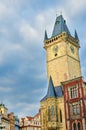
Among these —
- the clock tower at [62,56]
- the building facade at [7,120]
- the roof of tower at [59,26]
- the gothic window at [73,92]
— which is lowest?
the building facade at [7,120]

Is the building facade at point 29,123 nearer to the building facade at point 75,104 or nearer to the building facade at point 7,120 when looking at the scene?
the building facade at point 7,120

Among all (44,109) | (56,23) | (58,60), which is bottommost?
(44,109)

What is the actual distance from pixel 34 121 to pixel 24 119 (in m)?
3.82

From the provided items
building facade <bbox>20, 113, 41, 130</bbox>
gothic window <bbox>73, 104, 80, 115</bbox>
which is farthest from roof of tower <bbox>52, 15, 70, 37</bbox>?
building facade <bbox>20, 113, 41, 130</bbox>

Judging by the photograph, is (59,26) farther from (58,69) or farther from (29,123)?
(29,123)

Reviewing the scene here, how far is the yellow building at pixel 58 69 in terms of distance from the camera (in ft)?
255

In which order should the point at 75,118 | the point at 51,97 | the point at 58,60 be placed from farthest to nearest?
the point at 58,60 → the point at 51,97 → the point at 75,118

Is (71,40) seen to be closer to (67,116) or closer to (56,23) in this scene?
(56,23)

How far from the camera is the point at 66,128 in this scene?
75.0 meters

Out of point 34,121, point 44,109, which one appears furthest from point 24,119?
point 44,109

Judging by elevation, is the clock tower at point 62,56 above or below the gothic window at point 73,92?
above

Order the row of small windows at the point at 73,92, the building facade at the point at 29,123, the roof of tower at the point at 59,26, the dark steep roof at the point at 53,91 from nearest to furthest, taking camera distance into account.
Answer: the row of small windows at the point at 73,92 → the dark steep roof at the point at 53,91 → the roof of tower at the point at 59,26 → the building facade at the point at 29,123

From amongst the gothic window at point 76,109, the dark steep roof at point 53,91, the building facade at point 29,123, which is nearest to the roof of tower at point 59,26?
the dark steep roof at point 53,91

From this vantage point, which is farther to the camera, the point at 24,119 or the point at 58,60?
the point at 24,119
